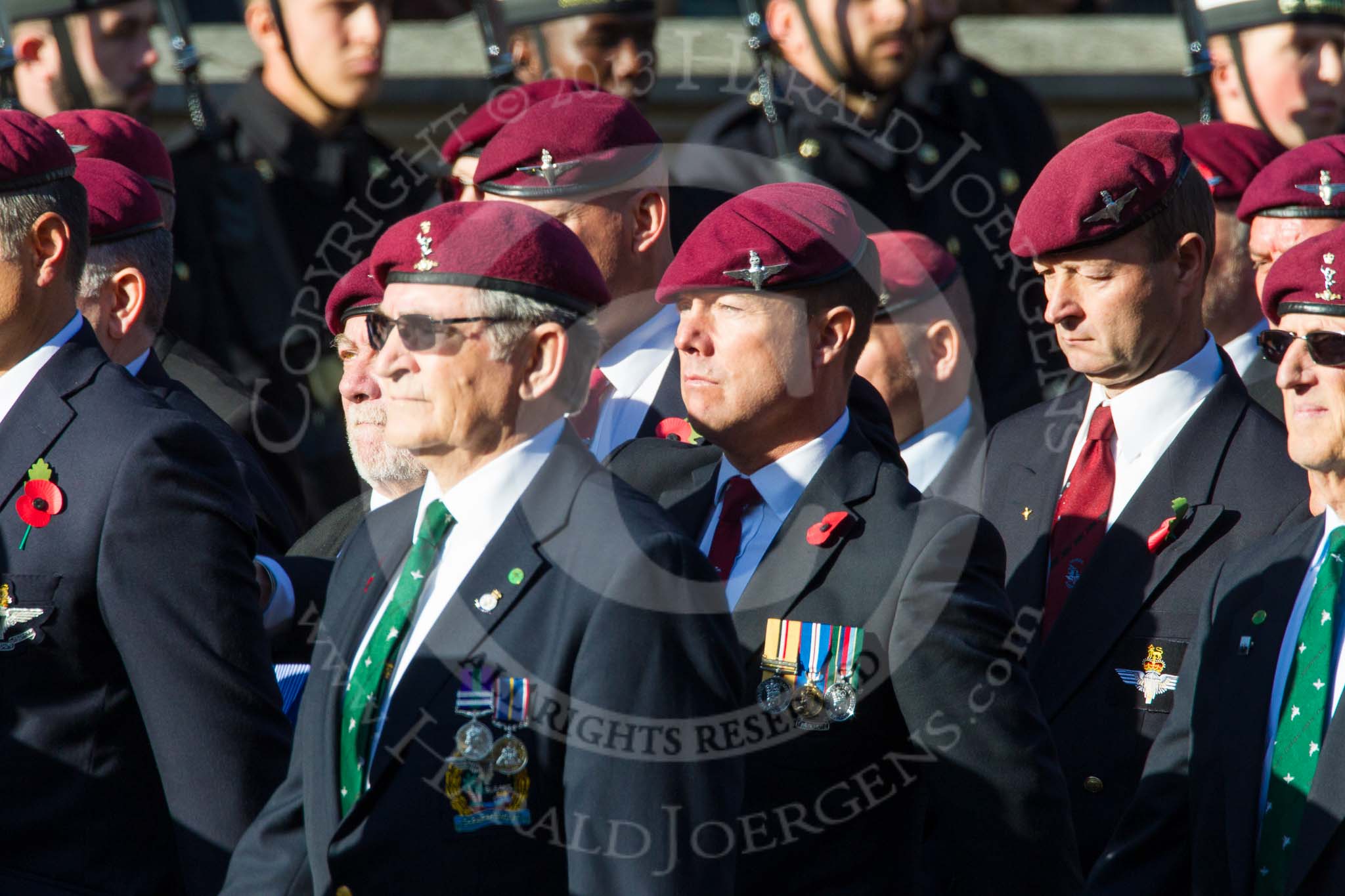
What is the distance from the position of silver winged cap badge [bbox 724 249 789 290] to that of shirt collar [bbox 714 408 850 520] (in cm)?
31

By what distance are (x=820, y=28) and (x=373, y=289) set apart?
251 centimetres

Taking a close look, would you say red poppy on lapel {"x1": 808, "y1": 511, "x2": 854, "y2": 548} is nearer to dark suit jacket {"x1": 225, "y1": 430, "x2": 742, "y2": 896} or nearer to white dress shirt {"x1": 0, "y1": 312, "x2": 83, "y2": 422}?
dark suit jacket {"x1": 225, "y1": 430, "x2": 742, "y2": 896}

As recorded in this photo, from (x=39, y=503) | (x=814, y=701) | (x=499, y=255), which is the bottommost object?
(x=814, y=701)

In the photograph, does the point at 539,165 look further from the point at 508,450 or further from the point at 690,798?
the point at 690,798

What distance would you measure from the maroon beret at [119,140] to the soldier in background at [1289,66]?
362 centimetres

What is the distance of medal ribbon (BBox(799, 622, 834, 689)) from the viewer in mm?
3453

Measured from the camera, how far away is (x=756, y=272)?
3691mm

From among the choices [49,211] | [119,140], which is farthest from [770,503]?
[119,140]

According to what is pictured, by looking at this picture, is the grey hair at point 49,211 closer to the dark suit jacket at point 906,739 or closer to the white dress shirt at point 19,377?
the white dress shirt at point 19,377

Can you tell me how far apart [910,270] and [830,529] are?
213cm

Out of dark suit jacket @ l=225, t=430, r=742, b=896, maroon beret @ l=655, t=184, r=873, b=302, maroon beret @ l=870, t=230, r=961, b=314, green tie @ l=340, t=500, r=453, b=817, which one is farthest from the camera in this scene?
maroon beret @ l=870, t=230, r=961, b=314

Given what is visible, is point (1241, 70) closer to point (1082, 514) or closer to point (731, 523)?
point (1082, 514)

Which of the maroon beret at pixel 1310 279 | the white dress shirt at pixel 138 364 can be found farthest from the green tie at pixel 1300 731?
the white dress shirt at pixel 138 364

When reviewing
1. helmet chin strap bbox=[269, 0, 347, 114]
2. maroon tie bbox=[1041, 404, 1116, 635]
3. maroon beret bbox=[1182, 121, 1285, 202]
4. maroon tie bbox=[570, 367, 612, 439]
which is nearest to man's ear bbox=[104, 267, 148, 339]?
maroon tie bbox=[570, 367, 612, 439]
